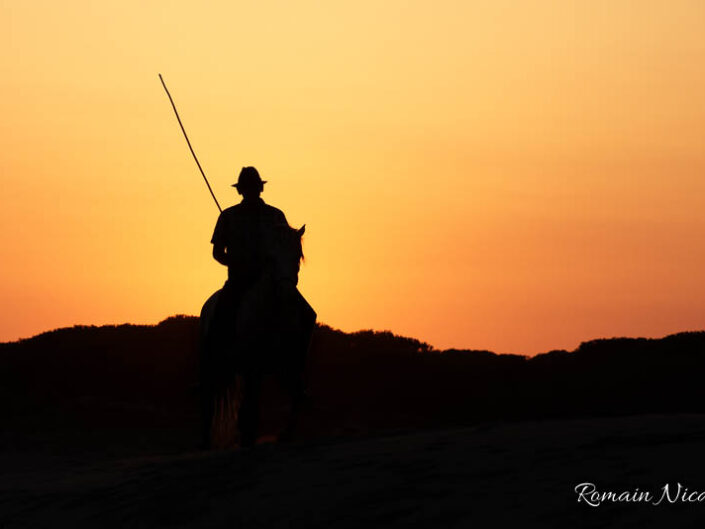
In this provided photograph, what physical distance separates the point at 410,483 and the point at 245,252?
551 centimetres

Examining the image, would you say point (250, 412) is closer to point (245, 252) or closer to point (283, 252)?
point (245, 252)

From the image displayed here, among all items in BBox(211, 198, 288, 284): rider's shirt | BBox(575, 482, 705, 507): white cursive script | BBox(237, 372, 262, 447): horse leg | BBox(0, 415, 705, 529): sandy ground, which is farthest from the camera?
BBox(211, 198, 288, 284): rider's shirt

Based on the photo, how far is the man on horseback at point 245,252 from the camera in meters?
15.4

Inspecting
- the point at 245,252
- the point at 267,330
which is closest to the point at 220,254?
the point at 245,252

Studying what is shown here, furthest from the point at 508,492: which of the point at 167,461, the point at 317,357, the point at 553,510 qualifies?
the point at 317,357

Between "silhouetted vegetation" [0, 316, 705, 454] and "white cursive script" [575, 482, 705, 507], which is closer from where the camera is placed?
"white cursive script" [575, 482, 705, 507]

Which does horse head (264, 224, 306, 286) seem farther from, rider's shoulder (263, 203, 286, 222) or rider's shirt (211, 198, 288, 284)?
rider's shoulder (263, 203, 286, 222)

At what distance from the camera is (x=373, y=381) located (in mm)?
29703

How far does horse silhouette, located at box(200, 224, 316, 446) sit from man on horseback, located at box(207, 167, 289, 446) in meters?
0.01

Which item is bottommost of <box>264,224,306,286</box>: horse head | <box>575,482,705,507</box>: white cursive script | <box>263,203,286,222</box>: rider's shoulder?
<box>575,482,705,507</box>: white cursive script

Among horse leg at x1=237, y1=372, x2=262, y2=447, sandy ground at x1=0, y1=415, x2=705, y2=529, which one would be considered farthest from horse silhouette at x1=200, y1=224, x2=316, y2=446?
sandy ground at x1=0, y1=415, x2=705, y2=529

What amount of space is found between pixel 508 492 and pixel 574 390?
17846mm

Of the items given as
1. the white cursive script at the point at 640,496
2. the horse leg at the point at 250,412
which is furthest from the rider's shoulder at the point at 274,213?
the white cursive script at the point at 640,496

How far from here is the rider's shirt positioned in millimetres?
15469
